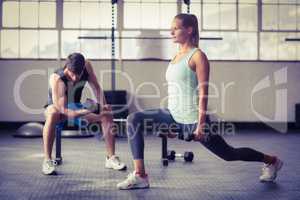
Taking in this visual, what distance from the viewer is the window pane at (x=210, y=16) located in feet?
26.9

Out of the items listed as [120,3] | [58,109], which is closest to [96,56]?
[120,3]

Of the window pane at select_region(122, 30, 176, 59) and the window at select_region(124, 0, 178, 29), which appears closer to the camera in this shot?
the window pane at select_region(122, 30, 176, 59)

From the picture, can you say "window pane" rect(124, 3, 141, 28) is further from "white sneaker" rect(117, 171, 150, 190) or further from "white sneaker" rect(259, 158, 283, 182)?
"white sneaker" rect(117, 171, 150, 190)

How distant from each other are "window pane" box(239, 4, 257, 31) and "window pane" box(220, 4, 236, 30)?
0.12 m

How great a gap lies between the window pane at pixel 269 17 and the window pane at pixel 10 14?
4.10 metres

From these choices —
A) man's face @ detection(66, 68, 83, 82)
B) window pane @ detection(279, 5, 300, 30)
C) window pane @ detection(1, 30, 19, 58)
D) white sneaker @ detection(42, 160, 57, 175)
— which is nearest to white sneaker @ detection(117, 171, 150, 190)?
white sneaker @ detection(42, 160, 57, 175)

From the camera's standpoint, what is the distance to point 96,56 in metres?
8.05

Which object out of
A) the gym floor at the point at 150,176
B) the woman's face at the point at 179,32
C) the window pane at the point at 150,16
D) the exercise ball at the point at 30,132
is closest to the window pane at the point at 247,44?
the window pane at the point at 150,16

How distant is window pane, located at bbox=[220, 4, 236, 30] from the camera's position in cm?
820

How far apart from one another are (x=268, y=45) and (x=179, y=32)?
19.7 feet

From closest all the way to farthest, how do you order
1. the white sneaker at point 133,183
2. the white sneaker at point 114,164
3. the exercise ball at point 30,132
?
1. the white sneaker at point 133,183
2. the white sneaker at point 114,164
3. the exercise ball at point 30,132

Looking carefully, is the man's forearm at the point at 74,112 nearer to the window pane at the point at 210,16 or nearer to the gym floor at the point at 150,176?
the gym floor at the point at 150,176

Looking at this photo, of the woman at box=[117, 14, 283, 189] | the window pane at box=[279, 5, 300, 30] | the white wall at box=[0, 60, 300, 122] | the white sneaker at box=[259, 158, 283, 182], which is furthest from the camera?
the window pane at box=[279, 5, 300, 30]

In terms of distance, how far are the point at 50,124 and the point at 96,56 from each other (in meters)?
4.83
